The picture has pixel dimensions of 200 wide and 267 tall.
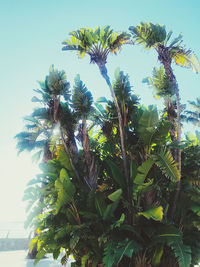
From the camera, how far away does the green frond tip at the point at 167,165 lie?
5.15 metres

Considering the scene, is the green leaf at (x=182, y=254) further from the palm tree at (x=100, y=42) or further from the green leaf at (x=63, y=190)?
the palm tree at (x=100, y=42)

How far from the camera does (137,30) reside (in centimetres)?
783

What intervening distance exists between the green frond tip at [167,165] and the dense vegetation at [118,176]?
24 mm

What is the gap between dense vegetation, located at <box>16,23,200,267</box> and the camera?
545cm

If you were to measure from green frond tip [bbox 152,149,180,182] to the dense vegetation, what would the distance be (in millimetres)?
24

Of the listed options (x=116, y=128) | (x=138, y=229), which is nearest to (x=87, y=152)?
(x=116, y=128)

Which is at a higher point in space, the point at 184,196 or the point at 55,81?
the point at 55,81

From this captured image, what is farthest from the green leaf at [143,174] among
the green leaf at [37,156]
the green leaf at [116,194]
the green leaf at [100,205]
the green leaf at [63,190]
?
the green leaf at [37,156]

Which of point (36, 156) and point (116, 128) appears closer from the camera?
point (116, 128)

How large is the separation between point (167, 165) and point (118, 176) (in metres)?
1.56

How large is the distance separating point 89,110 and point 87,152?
1646mm

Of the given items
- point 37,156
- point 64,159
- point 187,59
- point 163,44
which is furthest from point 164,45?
point 37,156

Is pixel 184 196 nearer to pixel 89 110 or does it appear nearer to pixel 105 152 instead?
pixel 105 152

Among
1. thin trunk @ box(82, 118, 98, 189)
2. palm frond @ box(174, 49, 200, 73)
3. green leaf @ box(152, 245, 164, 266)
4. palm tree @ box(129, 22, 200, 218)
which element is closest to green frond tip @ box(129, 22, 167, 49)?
palm tree @ box(129, 22, 200, 218)
